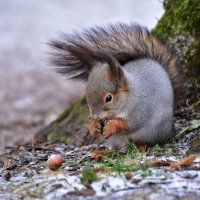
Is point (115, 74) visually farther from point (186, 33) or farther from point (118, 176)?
point (186, 33)

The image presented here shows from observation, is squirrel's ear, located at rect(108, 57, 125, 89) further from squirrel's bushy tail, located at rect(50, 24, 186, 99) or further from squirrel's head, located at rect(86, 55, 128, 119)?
squirrel's bushy tail, located at rect(50, 24, 186, 99)

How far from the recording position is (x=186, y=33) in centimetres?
507

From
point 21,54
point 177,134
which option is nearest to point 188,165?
point 177,134

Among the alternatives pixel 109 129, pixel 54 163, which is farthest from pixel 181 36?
pixel 54 163

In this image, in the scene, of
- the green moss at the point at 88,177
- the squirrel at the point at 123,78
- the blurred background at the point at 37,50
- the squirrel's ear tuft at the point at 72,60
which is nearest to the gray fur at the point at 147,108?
the squirrel at the point at 123,78

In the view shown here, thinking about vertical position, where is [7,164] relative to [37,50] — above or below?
below

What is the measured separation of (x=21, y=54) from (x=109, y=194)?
9973 mm

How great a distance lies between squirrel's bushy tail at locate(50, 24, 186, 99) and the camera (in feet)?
13.7

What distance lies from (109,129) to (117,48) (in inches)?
27.5

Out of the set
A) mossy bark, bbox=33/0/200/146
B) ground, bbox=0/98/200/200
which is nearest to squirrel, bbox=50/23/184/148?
ground, bbox=0/98/200/200

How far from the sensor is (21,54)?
40.8 ft

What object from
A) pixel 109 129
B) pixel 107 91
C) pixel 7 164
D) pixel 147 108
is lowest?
pixel 7 164

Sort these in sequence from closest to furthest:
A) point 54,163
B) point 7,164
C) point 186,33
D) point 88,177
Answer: point 88,177, point 54,163, point 7,164, point 186,33

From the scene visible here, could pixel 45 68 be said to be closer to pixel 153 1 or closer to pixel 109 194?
pixel 153 1
